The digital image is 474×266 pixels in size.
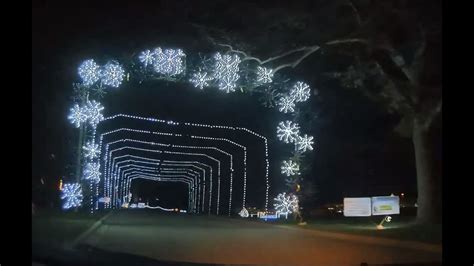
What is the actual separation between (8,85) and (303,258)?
8.62 metres

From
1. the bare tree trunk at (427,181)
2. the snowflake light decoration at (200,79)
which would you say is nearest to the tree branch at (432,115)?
the bare tree trunk at (427,181)

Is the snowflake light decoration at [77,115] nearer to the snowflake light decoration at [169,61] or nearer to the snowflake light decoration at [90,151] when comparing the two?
the snowflake light decoration at [169,61]

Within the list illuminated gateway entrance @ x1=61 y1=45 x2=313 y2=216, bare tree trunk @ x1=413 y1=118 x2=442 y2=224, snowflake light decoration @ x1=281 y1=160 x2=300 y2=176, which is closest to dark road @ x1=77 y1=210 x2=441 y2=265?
bare tree trunk @ x1=413 y1=118 x2=442 y2=224

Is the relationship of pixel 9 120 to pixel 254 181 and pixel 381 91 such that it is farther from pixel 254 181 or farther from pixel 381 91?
pixel 254 181

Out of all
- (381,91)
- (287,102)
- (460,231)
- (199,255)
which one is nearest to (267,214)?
(381,91)

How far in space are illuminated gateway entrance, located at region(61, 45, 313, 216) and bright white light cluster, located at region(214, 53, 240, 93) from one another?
0.03 m

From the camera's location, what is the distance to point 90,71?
22234 mm

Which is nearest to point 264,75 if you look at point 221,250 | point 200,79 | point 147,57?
point 200,79

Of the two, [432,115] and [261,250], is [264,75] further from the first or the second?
[432,115]

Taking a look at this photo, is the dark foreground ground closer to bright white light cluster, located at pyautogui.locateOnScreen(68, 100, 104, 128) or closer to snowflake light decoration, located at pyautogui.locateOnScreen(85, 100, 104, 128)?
bright white light cluster, located at pyautogui.locateOnScreen(68, 100, 104, 128)

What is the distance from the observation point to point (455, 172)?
15.4 meters

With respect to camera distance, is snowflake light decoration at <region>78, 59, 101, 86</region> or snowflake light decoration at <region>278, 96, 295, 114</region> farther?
snowflake light decoration at <region>278, 96, 295, 114</region>

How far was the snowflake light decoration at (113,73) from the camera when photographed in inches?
868

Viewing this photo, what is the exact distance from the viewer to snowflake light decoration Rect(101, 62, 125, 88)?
868 inches
